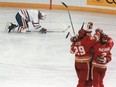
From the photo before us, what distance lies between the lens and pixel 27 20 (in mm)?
6945

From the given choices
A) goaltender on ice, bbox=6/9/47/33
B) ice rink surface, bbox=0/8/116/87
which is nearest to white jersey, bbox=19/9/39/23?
goaltender on ice, bbox=6/9/47/33

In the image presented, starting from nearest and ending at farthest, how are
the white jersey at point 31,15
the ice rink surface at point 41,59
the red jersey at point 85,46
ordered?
the red jersey at point 85,46 < the ice rink surface at point 41,59 < the white jersey at point 31,15

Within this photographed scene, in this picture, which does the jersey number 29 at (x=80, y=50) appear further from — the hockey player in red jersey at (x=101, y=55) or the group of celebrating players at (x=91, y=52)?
the hockey player in red jersey at (x=101, y=55)

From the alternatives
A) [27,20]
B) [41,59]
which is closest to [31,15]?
[27,20]

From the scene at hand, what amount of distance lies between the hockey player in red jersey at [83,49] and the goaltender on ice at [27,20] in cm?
335

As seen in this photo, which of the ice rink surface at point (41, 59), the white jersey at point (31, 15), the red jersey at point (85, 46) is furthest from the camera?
the white jersey at point (31, 15)

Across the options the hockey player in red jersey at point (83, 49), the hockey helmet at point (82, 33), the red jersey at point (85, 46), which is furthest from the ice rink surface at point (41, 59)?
the hockey helmet at point (82, 33)

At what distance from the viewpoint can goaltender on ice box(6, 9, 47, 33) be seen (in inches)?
270

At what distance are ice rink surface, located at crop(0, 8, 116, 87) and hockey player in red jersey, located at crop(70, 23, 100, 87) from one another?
0.84 m

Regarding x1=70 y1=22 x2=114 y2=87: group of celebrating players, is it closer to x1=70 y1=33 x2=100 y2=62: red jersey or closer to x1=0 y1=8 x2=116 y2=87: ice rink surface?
x1=70 y1=33 x2=100 y2=62: red jersey

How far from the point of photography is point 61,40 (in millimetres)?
6535

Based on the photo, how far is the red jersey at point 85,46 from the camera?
345 cm

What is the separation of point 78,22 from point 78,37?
14.8ft

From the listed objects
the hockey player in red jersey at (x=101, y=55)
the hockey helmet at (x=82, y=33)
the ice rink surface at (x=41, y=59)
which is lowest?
the ice rink surface at (x=41, y=59)
